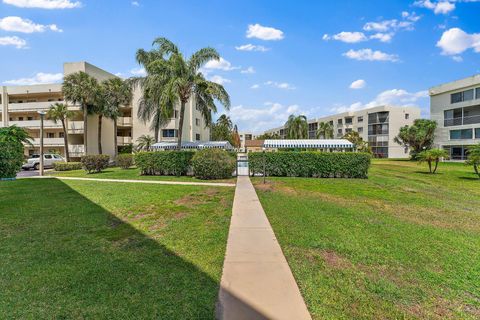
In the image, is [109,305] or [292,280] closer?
[109,305]

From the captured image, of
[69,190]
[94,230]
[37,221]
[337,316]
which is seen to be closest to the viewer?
[337,316]

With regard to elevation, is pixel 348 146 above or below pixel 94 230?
above

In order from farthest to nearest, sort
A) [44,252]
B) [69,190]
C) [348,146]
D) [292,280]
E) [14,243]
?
[348,146] < [69,190] < [14,243] < [44,252] < [292,280]

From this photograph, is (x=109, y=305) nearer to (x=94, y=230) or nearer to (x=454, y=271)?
(x=94, y=230)

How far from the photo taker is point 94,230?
6.97 m

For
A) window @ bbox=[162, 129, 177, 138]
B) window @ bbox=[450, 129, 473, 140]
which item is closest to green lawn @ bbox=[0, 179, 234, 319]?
window @ bbox=[162, 129, 177, 138]

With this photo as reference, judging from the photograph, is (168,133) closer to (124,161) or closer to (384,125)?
(124,161)

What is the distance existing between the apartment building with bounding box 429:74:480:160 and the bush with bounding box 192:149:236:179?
3924cm

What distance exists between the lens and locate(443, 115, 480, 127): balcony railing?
3969cm

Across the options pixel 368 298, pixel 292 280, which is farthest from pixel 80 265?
pixel 368 298

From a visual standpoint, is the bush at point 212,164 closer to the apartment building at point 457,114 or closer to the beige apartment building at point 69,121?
the beige apartment building at point 69,121

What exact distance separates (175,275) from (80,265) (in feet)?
5.95

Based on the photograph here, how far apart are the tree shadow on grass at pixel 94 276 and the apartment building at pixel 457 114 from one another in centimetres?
4828

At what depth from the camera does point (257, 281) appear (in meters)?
4.32
